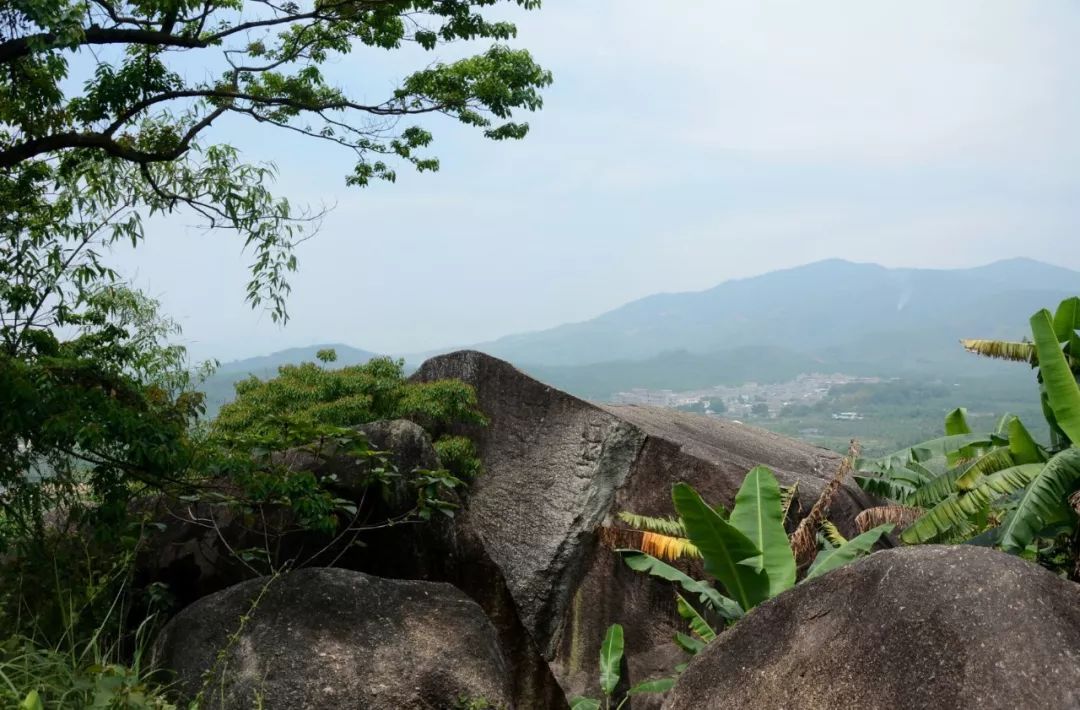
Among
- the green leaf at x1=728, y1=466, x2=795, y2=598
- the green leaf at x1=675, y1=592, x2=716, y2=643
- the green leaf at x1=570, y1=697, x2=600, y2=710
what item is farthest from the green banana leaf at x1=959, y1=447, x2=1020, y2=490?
the green leaf at x1=570, y1=697, x2=600, y2=710

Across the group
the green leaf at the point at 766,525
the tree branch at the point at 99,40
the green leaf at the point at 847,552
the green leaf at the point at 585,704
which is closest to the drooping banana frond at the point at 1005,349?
the green leaf at the point at 847,552

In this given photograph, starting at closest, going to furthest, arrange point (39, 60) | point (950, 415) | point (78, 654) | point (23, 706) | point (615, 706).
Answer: point (23, 706)
point (78, 654)
point (39, 60)
point (615, 706)
point (950, 415)

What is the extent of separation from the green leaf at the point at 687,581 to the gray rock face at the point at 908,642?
3.25 metres

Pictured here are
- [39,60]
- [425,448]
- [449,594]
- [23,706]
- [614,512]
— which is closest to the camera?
[23,706]

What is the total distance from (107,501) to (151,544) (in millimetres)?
1266

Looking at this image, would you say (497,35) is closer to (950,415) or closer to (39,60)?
(39,60)

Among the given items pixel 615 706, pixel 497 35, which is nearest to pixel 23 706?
pixel 615 706

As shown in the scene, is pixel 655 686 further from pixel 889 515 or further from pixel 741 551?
pixel 889 515

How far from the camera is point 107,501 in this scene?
21.3ft

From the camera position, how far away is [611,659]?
8508 mm

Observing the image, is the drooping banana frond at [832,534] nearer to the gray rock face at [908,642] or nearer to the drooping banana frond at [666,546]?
the drooping banana frond at [666,546]

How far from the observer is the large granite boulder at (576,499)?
9641 mm

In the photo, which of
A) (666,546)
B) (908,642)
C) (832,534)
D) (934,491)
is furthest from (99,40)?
(934,491)

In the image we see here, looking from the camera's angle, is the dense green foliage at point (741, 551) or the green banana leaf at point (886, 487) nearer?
the dense green foliage at point (741, 551)
